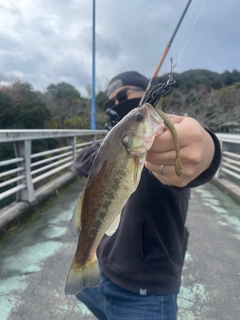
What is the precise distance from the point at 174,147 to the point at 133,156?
15 cm

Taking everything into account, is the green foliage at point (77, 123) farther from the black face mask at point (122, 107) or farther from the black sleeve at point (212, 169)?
the black sleeve at point (212, 169)

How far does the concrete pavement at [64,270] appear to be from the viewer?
7.13ft

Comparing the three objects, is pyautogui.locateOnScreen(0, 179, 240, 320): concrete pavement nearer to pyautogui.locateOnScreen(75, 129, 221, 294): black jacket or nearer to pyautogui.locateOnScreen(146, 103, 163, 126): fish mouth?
pyautogui.locateOnScreen(75, 129, 221, 294): black jacket

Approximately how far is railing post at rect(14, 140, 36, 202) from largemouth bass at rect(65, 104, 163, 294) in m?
2.82

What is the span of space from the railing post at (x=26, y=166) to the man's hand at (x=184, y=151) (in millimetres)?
2945

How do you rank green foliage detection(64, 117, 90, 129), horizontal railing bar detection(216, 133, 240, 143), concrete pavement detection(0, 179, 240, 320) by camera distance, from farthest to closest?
green foliage detection(64, 117, 90, 129) < horizontal railing bar detection(216, 133, 240, 143) < concrete pavement detection(0, 179, 240, 320)

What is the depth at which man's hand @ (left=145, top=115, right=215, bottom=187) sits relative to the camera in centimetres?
106

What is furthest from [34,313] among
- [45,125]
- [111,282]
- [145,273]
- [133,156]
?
[45,125]

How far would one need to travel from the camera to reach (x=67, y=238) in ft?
10.9

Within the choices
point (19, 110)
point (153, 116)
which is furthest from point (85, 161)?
point (19, 110)

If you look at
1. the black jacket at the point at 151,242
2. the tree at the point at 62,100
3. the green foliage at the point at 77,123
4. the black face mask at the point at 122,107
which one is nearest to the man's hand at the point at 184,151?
the black jacket at the point at 151,242

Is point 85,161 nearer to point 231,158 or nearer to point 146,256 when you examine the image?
point 146,256

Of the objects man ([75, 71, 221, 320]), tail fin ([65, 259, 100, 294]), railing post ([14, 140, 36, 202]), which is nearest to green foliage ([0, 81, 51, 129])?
railing post ([14, 140, 36, 202])

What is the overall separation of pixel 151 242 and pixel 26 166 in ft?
9.11
